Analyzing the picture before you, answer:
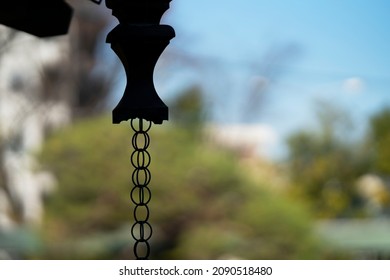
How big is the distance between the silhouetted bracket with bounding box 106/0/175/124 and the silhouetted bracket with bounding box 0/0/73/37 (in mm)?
233

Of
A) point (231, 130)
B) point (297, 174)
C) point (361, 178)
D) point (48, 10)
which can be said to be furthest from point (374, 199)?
point (48, 10)

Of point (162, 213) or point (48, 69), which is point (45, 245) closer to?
point (162, 213)

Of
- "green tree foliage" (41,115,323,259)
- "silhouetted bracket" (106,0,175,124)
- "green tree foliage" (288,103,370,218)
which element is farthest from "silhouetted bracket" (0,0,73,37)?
"green tree foliage" (288,103,370,218)

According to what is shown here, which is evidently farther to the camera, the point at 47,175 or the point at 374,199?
the point at 374,199

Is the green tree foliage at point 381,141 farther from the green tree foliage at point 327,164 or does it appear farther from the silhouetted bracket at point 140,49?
the silhouetted bracket at point 140,49

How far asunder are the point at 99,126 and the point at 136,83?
845 centimetres

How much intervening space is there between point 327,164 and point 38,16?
35.3 ft

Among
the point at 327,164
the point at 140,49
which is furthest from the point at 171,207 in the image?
the point at 140,49

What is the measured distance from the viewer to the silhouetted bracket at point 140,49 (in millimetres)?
1129

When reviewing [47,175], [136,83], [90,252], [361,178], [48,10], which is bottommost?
[136,83]

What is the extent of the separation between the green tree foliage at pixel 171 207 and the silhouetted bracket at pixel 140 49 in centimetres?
780

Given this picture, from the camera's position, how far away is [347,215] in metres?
12.0

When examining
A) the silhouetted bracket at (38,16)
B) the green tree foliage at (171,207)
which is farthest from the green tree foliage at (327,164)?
the silhouetted bracket at (38,16)

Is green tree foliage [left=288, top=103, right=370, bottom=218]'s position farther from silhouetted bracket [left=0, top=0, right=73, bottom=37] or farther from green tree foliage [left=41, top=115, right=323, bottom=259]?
silhouetted bracket [left=0, top=0, right=73, bottom=37]
